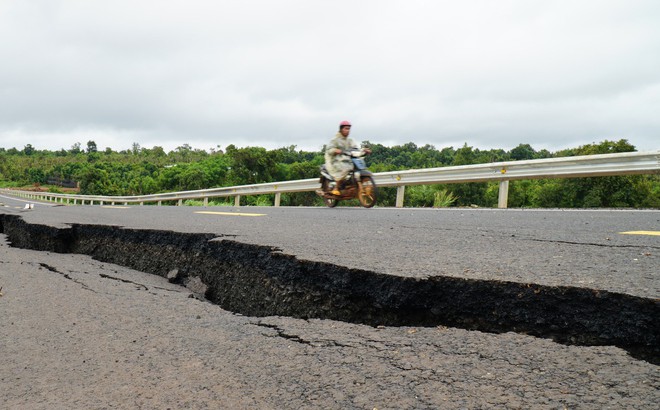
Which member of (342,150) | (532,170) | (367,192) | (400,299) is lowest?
(400,299)

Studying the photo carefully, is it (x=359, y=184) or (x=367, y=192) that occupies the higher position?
(x=359, y=184)

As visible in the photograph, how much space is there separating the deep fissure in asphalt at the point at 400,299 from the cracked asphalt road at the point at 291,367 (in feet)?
0.61

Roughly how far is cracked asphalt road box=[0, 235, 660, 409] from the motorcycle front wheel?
25.4ft

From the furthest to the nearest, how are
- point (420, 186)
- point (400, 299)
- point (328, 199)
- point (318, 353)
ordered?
point (420, 186) → point (328, 199) → point (400, 299) → point (318, 353)

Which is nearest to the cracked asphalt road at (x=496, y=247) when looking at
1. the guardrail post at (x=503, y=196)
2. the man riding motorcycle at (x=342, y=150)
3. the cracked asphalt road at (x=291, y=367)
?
the cracked asphalt road at (x=291, y=367)

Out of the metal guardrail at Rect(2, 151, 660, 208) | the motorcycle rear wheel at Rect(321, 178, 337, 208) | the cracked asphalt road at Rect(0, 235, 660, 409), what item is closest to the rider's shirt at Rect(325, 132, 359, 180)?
the motorcycle rear wheel at Rect(321, 178, 337, 208)

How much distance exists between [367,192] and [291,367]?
8582 mm

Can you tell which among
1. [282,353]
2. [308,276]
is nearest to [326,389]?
[282,353]

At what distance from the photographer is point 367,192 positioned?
1041 centimetres

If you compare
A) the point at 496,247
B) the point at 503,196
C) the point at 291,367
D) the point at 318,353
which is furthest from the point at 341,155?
the point at 291,367

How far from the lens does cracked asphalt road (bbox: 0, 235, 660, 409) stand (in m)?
1.63

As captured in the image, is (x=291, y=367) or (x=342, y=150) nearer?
(x=291, y=367)

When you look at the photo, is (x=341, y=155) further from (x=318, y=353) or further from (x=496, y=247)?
(x=318, y=353)

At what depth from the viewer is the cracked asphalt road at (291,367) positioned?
1629mm
